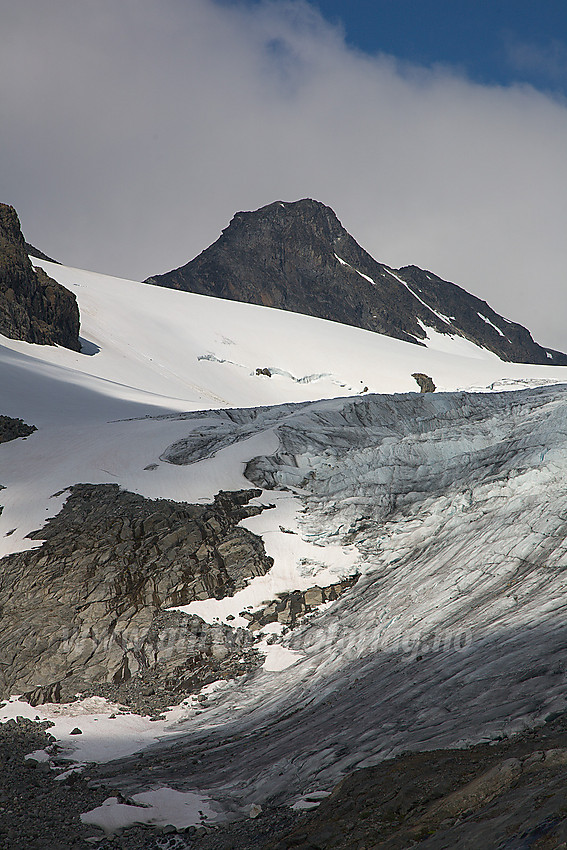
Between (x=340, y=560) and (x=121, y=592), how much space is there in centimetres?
695

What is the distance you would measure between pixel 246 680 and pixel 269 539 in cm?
575

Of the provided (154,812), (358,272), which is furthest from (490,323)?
(154,812)

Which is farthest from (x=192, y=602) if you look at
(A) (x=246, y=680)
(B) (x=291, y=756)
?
(B) (x=291, y=756)

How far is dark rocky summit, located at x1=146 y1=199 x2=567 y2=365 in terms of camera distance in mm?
149500

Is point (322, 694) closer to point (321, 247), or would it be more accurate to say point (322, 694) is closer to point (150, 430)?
point (150, 430)

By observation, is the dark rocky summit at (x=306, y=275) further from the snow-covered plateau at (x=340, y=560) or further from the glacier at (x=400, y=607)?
the glacier at (x=400, y=607)

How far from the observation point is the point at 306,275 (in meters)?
154

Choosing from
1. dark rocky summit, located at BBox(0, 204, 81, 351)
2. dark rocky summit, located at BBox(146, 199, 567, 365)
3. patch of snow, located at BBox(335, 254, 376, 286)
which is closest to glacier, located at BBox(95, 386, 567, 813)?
dark rocky summit, located at BBox(0, 204, 81, 351)

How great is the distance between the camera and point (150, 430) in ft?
88.1

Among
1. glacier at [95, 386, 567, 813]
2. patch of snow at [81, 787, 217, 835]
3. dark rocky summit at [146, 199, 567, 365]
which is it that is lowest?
patch of snow at [81, 787, 217, 835]

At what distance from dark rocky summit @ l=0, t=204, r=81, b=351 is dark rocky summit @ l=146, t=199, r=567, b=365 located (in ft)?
321

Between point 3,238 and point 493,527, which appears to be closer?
point 493,527

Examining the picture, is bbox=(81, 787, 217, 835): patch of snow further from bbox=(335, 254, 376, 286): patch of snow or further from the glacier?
bbox=(335, 254, 376, 286): patch of snow

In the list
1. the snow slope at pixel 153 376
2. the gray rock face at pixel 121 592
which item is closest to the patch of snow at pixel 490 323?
the snow slope at pixel 153 376
